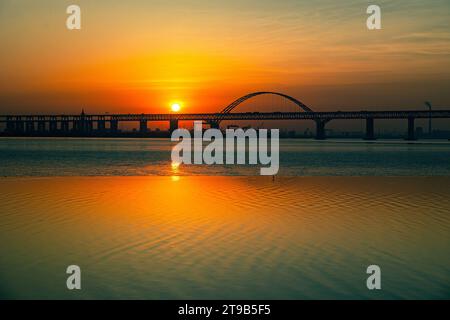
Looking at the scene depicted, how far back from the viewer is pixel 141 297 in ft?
25.6

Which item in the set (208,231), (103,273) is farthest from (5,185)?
(103,273)

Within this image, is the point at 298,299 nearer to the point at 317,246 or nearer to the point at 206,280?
the point at 206,280

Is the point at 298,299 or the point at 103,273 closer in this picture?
the point at 298,299

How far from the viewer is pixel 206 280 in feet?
28.1
